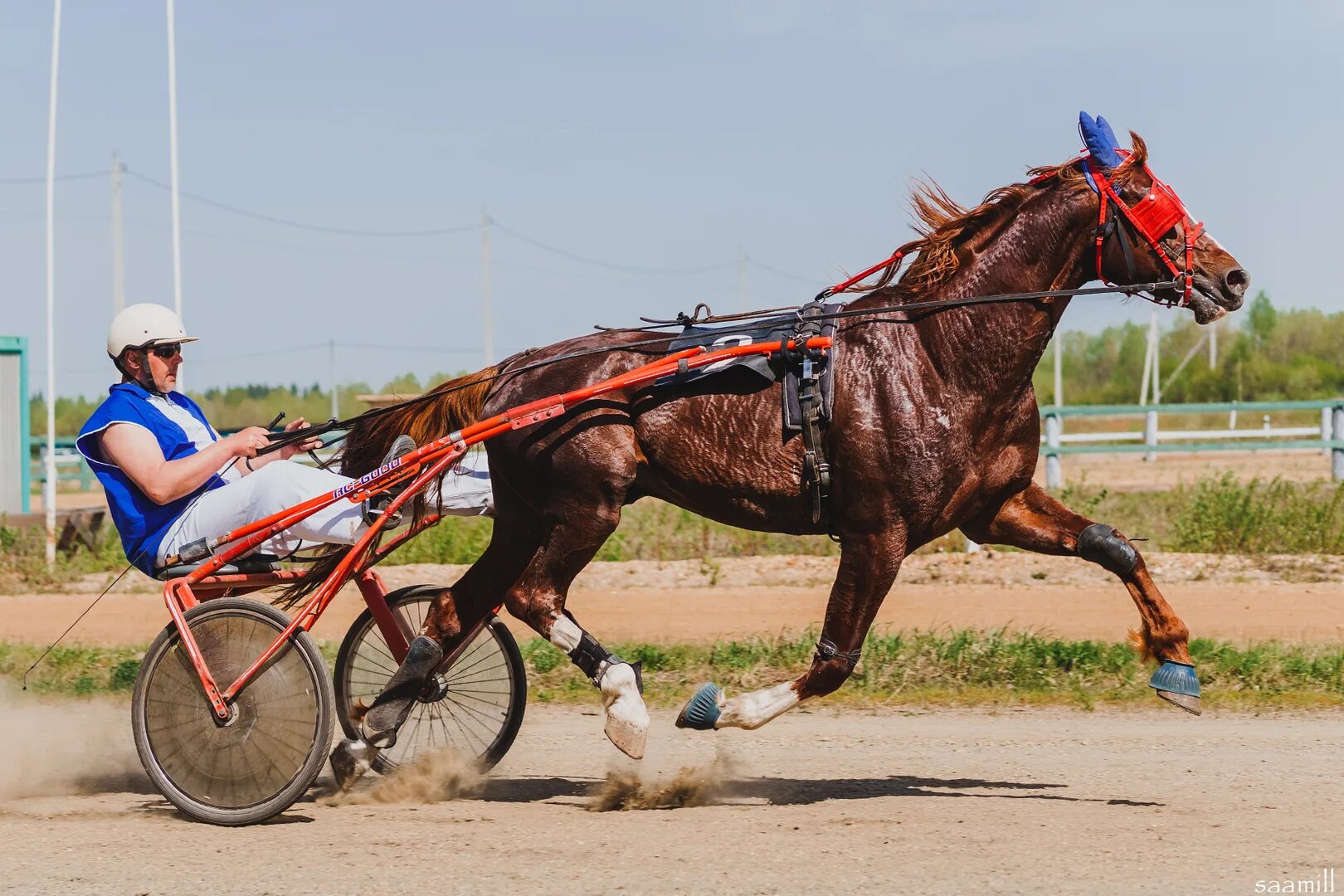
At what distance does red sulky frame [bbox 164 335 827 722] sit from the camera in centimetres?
533

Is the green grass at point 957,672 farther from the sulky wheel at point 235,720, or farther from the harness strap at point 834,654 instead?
the sulky wheel at point 235,720

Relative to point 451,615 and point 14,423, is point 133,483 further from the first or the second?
point 14,423

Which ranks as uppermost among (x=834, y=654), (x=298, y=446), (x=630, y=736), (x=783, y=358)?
(x=783, y=358)

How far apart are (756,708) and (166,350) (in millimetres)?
2548

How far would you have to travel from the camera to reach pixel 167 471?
5.38 meters

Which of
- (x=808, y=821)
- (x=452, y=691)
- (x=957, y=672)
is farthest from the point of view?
(x=957, y=672)

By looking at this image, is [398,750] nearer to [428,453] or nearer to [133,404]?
[428,453]

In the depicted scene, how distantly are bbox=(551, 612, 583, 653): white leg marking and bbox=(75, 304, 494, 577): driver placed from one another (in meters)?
0.81

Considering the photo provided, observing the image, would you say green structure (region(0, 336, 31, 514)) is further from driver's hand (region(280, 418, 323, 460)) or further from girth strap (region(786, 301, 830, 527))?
girth strap (region(786, 301, 830, 527))

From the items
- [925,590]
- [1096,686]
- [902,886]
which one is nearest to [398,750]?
[902,886]

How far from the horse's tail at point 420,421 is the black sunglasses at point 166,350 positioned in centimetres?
75

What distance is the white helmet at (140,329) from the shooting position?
5.59m

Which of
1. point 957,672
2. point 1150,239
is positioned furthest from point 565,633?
point 957,672

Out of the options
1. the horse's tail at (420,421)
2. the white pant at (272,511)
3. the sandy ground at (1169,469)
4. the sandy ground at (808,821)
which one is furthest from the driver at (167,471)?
the sandy ground at (1169,469)
